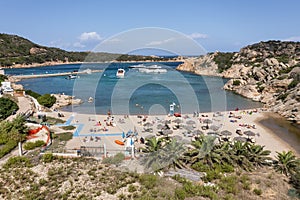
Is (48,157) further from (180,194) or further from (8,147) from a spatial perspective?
(180,194)

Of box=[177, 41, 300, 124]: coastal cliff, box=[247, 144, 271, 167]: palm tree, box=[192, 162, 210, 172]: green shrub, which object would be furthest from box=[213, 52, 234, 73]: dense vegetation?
box=[192, 162, 210, 172]: green shrub

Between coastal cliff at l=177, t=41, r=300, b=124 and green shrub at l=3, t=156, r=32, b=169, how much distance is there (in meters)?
26.0

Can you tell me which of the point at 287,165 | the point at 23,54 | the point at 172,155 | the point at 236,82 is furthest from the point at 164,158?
the point at 23,54

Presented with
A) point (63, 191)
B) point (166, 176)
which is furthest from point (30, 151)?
point (166, 176)

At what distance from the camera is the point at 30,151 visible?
50.0ft

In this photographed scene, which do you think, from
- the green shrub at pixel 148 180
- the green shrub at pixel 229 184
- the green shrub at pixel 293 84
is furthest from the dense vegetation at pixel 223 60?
the green shrub at pixel 148 180

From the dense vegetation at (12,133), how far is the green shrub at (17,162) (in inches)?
78.8

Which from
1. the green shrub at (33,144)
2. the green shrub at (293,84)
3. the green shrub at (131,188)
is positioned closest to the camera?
the green shrub at (131,188)

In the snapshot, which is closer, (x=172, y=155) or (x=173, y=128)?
(x=172, y=155)

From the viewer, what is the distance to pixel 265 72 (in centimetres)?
5062

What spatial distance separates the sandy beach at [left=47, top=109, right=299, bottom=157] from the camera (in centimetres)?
1922

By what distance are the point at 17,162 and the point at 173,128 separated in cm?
1368

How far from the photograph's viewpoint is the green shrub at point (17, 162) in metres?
13.0

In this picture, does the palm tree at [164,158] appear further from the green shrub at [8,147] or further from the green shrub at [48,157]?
the green shrub at [8,147]
